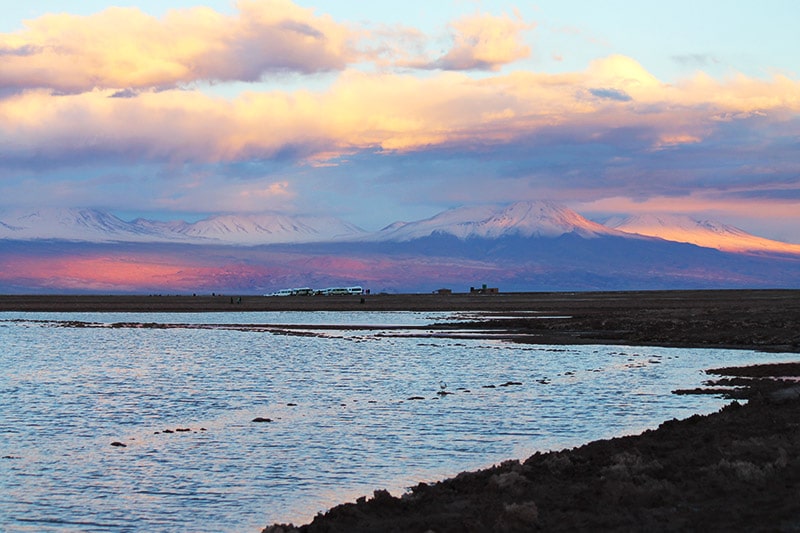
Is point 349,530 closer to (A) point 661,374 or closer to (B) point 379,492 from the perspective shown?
(B) point 379,492

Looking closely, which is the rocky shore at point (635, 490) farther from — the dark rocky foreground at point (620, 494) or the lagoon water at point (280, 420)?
the lagoon water at point (280, 420)

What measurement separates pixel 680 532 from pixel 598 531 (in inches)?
45.3

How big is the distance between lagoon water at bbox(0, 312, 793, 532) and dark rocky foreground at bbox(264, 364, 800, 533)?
6.97 feet

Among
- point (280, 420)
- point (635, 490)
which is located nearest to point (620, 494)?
point (635, 490)

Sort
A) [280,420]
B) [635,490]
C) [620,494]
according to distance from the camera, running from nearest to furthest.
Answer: [620,494], [635,490], [280,420]

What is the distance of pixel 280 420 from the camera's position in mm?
29281

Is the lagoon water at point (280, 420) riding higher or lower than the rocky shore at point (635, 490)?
lower

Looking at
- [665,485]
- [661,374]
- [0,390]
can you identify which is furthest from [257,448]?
[661,374]

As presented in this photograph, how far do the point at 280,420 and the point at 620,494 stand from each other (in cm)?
1518

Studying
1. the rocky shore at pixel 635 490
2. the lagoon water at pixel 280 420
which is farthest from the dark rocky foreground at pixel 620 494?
the lagoon water at pixel 280 420

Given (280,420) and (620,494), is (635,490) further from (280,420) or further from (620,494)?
(280,420)

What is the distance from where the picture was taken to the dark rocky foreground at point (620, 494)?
14.4 m

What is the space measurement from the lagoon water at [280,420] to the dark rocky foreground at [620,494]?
6.97 feet

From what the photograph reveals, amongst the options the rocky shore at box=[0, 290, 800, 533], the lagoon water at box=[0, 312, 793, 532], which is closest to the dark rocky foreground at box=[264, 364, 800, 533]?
the rocky shore at box=[0, 290, 800, 533]
